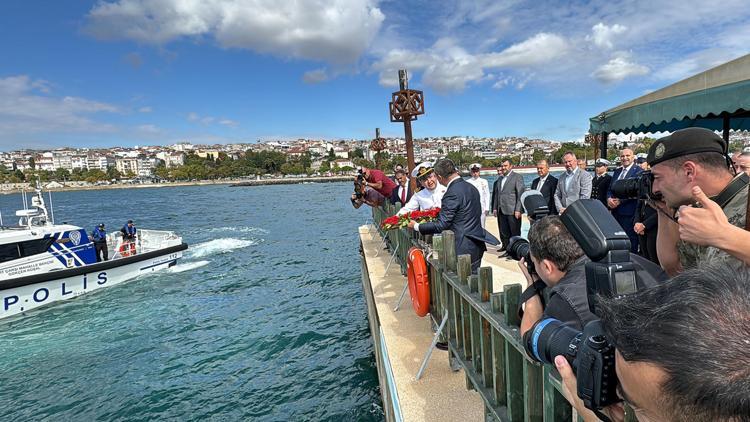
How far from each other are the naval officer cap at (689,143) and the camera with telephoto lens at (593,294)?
728mm

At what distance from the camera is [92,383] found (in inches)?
290

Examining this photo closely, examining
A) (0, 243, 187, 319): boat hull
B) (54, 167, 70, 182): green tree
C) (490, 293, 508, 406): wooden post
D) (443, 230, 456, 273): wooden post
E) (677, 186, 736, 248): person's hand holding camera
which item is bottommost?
(0, 243, 187, 319): boat hull

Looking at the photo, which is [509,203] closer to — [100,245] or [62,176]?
[100,245]

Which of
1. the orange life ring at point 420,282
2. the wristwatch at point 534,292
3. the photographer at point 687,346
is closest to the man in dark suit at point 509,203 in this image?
the orange life ring at point 420,282

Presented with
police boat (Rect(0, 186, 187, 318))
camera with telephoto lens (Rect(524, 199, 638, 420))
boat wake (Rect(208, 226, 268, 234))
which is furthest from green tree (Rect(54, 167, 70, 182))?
camera with telephoto lens (Rect(524, 199, 638, 420))

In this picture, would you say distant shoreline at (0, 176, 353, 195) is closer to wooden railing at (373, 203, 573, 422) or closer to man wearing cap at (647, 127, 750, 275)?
wooden railing at (373, 203, 573, 422)

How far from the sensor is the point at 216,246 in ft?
69.5

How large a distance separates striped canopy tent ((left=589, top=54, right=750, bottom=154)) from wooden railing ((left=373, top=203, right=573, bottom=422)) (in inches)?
105

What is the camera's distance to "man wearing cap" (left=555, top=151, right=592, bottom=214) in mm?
6332

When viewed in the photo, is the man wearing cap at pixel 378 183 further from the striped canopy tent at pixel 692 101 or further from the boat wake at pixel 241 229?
the boat wake at pixel 241 229

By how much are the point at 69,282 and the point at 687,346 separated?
51.8 feet

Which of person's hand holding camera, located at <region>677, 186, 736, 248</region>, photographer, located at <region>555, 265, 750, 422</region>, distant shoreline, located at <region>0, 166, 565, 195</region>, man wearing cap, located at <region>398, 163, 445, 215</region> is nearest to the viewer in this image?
photographer, located at <region>555, 265, 750, 422</region>

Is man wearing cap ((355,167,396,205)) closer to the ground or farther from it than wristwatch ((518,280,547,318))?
farther from it

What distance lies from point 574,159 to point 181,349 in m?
8.39
